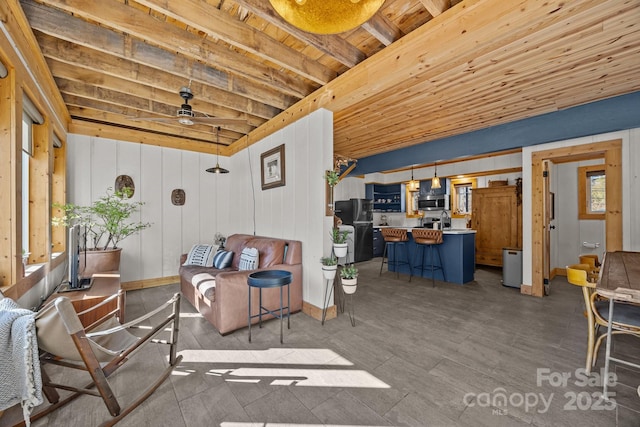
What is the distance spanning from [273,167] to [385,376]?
308 cm

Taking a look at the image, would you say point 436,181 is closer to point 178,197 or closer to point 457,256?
point 457,256

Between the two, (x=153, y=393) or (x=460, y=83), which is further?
(x=460, y=83)

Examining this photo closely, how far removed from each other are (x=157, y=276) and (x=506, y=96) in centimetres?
605

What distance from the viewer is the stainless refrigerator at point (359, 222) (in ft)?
23.2

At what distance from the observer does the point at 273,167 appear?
4.06 m

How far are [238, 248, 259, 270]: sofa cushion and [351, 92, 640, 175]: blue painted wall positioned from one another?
356cm

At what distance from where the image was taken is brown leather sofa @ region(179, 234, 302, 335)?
2.79 meters

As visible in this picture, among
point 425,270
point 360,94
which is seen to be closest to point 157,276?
point 360,94

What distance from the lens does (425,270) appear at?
5.26 metres

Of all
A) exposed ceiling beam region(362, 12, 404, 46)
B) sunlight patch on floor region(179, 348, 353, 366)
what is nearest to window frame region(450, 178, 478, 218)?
exposed ceiling beam region(362, 12, 404, 46)

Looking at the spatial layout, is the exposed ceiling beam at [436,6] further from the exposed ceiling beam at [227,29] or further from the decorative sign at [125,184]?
the decorative sign at [125,184]

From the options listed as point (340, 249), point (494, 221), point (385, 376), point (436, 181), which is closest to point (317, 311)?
point (340, 249)

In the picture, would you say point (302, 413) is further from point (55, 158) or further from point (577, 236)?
point (577, 236)

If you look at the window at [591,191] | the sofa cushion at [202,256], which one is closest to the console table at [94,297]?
the sofa cushion at [202,256]
